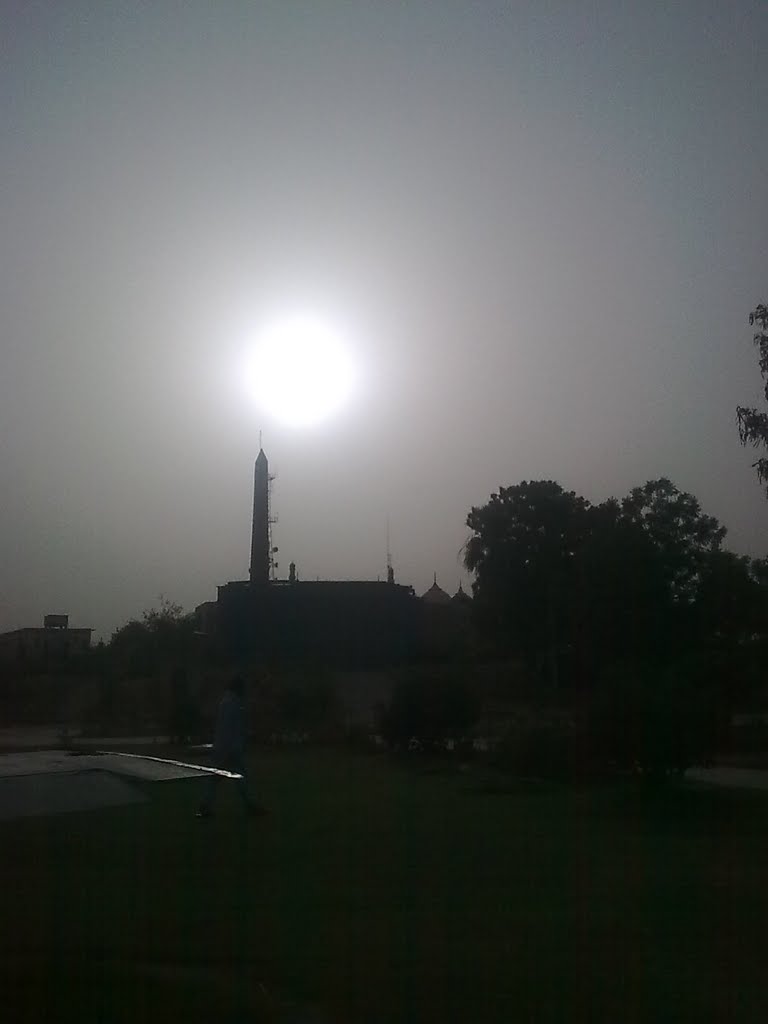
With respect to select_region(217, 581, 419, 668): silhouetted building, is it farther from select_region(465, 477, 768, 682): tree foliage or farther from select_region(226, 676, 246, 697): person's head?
select_region(226, 676, 246, 697): person's head

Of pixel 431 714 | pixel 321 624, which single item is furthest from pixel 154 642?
pixel 431 714

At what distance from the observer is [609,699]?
22453 mm

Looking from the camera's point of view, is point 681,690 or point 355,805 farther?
point 681,690

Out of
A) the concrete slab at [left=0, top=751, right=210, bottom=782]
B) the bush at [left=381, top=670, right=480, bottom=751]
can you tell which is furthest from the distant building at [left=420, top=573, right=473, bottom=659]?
the concrete slab at [left=0, top=751, right=210, bottom=782]

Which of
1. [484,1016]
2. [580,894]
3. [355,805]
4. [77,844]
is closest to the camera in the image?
[484,1016]

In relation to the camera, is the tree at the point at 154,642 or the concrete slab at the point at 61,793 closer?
the concrete slab at the point at 61,793

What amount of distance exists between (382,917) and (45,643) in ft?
252

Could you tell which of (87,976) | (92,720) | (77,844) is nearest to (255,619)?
(92,720)

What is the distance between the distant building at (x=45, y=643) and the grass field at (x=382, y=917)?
2093 inches

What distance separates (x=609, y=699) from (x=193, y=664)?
132 feet

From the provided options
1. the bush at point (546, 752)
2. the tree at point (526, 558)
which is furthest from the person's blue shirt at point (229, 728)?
the tree at point (526, 558)

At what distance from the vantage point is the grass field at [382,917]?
25.2 ft

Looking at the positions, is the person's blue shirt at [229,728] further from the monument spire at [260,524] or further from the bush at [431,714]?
the monument spire at [260,524]

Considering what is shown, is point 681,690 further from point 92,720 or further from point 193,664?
point 193,664
